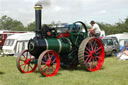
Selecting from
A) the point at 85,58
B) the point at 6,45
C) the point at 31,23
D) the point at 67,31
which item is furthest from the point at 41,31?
the point at 31,23

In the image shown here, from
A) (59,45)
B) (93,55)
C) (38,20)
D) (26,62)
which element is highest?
(38,20)

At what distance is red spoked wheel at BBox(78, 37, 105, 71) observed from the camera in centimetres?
632

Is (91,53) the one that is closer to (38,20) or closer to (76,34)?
(76,34)

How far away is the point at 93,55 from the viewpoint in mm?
6805

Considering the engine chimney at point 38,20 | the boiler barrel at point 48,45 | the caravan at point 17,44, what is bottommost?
the caravan at point 17,44

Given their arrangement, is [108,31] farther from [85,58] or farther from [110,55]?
[85,58]

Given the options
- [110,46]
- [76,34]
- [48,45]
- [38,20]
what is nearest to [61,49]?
[48,45]

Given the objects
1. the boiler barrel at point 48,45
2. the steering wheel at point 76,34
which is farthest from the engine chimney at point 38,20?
the steering wheel at point 76,34

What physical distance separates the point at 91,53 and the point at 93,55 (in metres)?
0.16

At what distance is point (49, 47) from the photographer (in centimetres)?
602

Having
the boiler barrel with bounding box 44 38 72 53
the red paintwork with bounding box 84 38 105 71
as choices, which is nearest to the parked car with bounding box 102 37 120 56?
the red paintwork with bounding box 84 38 105 71

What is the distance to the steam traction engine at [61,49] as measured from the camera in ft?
19.4

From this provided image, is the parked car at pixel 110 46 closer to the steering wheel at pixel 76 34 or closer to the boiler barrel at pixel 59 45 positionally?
the steering wheel at pixel 76 34

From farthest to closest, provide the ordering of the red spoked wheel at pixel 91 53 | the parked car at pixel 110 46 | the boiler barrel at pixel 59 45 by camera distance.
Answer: the parked car at pixel 110 46, the red spoked wheel at pixel 91 53, the boiler barrel at pixel 59 45
